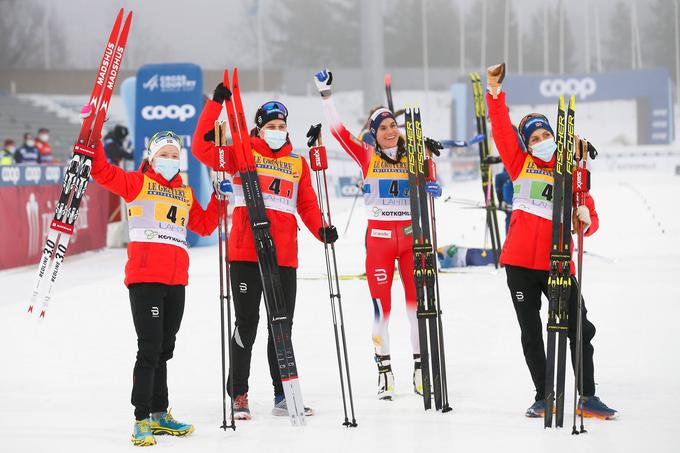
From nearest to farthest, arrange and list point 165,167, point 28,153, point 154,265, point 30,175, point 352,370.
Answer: point 154,265 → point 165,167 → point 352,370 → point 30,175 → point 28,153

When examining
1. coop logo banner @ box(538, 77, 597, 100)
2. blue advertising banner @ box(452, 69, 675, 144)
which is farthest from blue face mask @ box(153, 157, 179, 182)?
coop logo banner @ box(538, 77, 597, 100)

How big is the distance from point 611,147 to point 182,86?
123ft

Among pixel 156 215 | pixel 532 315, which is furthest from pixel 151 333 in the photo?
pixel 532 315

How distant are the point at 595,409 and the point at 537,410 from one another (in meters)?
0.30

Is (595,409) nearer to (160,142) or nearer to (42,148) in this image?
(160,142)

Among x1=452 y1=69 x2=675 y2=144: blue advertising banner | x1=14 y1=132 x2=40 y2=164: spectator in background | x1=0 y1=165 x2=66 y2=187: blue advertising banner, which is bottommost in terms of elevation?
x1=0 y1=165 x2=66 y2=187: blue advertising banner

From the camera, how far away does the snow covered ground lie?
4.66 metres

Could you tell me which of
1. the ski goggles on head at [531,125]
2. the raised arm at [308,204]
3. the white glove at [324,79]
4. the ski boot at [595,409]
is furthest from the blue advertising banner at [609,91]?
the ski boot at [595,409]

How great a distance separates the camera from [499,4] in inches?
2977

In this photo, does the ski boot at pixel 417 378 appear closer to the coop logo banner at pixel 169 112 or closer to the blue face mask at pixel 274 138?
the blue face mask at pixel 274 138

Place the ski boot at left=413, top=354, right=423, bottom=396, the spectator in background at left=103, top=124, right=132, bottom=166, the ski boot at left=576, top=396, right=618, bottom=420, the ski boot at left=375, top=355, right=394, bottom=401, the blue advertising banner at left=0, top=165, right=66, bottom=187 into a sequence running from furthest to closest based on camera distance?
the spectator in background at left=103, top=124, right=132, bottom=166
the blue advertising banner at left=0, top=165, right=66, bottom=187
the ski boot at left=413, top=354, right=423, bottom=396
the ski boot at left=375, top=355, right=394, bottom=401
the ski boot at left=576, top=396, right=618, bottom=420

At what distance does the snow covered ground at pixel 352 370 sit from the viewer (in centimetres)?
466

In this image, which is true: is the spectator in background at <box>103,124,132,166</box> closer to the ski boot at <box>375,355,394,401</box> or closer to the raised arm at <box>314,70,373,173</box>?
the raised arm at <box>314,70,373,173</box>

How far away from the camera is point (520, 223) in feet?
16.5
